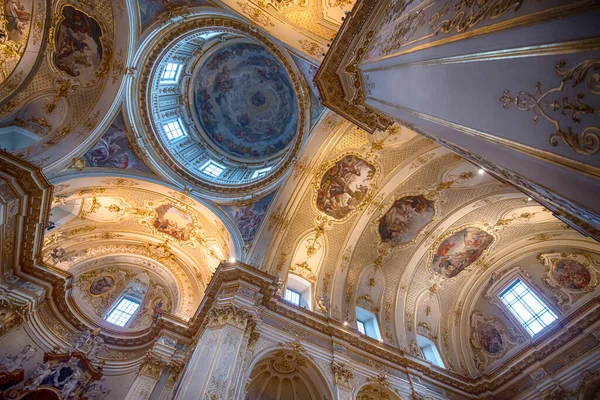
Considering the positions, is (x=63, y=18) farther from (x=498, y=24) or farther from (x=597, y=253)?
(x=597, y=253)

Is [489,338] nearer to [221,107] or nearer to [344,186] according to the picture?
[344,186]

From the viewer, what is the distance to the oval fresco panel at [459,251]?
1366 cm

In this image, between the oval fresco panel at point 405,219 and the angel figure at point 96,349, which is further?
the oval fresco panel at point 405,219

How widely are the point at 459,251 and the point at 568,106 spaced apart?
13470 millimetres

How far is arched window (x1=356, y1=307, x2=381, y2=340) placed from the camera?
480 inches

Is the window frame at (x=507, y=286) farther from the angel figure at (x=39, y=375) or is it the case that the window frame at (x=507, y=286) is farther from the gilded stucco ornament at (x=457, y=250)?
the angel figure at (x=39, y=375)

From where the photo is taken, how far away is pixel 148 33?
1079 centimetres

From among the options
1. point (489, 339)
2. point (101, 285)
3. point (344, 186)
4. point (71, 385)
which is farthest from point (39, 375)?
point (489, 339)

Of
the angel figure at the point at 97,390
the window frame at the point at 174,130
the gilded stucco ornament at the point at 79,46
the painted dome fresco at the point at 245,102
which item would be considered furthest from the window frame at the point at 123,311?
the gilded stucco ornament at the point at 79,46

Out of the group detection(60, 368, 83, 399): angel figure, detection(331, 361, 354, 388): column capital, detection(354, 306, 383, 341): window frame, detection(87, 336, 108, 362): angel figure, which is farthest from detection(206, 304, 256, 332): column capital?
detection(87, 336, 108, 362): angel figure

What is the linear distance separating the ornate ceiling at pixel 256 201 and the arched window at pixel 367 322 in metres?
0.33

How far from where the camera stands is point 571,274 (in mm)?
12094

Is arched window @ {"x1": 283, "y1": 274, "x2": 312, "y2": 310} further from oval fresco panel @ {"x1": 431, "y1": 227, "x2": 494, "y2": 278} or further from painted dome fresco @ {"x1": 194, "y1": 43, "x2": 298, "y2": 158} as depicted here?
painted dome fresco @ {"x1": 194, "y1": 43, "x2": 298, "y2": 158}

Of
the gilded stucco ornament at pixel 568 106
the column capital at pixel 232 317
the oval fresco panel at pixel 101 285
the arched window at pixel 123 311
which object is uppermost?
the oval fresco panel at pixel 101 285
